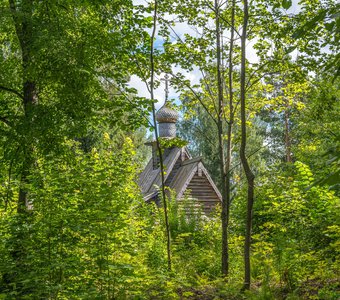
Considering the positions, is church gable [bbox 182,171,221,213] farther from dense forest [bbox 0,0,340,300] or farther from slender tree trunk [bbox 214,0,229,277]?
slender tree trunk [bbox 214,0,229,277]

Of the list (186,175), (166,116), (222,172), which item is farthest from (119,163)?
(166,116)

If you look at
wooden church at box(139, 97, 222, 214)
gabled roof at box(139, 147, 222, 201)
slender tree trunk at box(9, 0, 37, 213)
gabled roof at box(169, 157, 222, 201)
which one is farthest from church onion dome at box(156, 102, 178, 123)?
slender tree trunk at box(9, 0, 37, 213)

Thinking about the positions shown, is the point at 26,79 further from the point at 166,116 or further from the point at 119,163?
the point at 166,116

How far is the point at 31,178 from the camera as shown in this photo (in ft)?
20.4

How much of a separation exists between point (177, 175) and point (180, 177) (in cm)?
75

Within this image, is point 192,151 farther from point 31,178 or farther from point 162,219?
point 31,178

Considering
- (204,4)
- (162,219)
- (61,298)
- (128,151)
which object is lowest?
(61,298)

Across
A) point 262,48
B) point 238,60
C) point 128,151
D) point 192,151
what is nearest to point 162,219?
point 128,151

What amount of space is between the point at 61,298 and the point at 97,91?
3316 millimetres

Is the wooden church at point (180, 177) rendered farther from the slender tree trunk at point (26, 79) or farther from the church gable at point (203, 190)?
the slender tree trunk at point (26, 79)

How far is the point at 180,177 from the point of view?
22.2 metres

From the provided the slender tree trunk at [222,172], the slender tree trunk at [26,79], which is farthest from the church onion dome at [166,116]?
the slender tree trunk at [26,79]

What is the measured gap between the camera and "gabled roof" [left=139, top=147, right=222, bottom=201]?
69.8 feet

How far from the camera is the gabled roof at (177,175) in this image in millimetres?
21266
